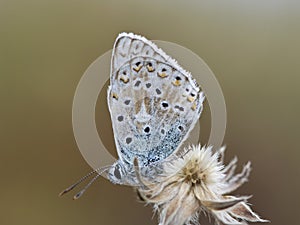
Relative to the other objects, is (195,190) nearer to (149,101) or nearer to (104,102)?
(149,101)

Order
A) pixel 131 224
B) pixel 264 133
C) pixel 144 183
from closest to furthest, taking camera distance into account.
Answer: pixel 144 183
pixel 131 224
pixel 264 133

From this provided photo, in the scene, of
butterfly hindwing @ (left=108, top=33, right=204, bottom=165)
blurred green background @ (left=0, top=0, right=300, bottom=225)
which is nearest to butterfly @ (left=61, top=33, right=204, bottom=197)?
butterfly hindwing @ (left=108, top=33, right=204, bottom=165)

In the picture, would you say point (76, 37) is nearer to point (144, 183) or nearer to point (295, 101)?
point (295, 101)

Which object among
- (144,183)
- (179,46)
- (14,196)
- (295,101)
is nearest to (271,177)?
(295,101)

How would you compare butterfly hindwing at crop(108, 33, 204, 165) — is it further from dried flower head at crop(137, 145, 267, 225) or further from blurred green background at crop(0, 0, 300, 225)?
blurred green background at crop(0, 0, 300, 225)

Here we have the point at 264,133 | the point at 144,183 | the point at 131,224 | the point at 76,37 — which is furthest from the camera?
the point at 76,37

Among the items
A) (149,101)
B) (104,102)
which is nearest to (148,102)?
(149,101)
